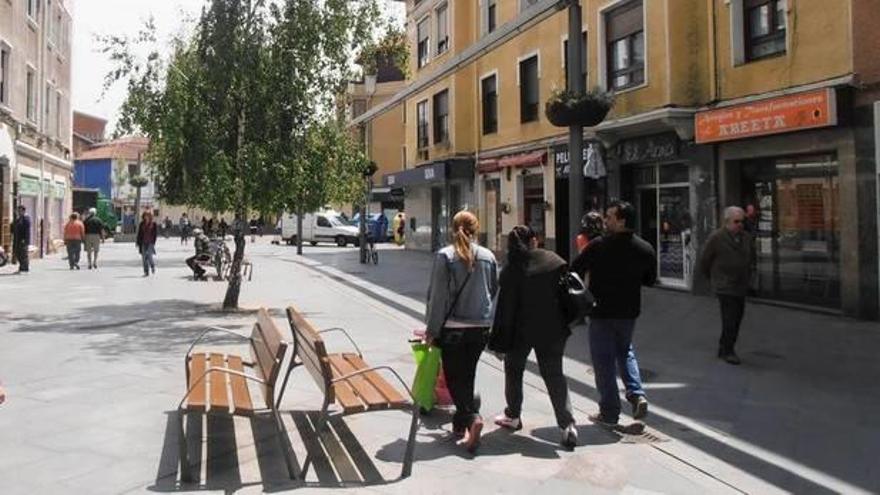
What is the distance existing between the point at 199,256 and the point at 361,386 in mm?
15912

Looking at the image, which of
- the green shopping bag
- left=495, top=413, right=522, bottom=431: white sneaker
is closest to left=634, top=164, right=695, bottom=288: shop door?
left=495, top=413, right=522, bottom=431: white sneaker

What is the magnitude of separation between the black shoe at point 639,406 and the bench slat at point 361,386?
2.16 metres

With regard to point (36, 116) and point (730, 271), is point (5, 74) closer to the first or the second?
point (36, 116)

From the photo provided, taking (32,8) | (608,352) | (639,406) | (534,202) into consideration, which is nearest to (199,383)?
(608,352)

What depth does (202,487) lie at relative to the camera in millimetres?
4535

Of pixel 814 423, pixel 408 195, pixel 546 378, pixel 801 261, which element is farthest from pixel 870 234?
pixel 408 195

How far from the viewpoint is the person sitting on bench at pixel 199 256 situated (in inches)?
777

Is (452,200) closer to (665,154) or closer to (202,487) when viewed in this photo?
(665,154)

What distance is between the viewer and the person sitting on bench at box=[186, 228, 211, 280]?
1973 cm

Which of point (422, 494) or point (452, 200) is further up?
point (452, 200)

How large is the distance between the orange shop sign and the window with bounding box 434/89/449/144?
13995 mm

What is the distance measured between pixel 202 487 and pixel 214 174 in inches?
338

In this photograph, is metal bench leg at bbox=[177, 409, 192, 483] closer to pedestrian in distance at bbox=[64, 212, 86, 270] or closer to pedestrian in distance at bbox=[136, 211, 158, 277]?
pedestrian in distance at bbox=[136, 211, 158, 277]

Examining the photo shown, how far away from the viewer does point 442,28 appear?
27.4 metres
